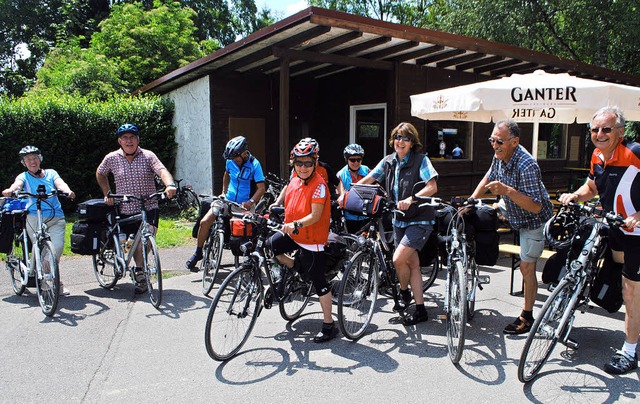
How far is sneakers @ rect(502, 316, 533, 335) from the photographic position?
164 inches

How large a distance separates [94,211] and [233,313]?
2.59 meters

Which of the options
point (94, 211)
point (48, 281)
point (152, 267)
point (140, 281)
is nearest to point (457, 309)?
point (152, 267)

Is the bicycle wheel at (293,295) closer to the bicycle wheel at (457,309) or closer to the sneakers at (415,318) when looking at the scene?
the sneakers at (415,318)

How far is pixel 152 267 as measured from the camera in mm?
5066

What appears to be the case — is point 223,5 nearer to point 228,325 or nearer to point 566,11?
point 566,11

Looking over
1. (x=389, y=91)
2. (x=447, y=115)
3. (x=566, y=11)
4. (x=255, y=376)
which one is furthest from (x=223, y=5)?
(x=255, y=376)

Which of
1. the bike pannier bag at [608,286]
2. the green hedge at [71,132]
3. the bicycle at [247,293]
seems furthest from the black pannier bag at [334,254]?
the green hedge at [71,132]

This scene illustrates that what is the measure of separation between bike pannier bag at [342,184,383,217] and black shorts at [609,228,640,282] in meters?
1.86

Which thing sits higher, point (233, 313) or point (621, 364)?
point (233, 313)

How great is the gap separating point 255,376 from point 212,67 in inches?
320

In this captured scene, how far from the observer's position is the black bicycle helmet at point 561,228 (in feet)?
12.0

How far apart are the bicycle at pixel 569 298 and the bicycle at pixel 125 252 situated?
3397 millimetres

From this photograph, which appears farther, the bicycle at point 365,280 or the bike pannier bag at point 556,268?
the bicycle at point 365,280

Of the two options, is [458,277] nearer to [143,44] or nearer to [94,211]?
[94,211]
